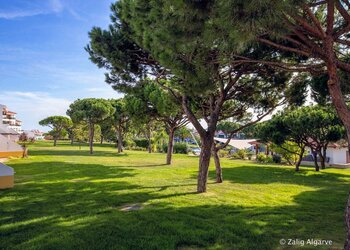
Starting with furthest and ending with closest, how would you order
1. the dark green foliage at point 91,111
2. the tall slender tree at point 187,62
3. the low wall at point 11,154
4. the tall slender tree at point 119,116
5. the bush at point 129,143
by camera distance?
the bush at point 129,143
the tall slender tree at point 119,116
the dark green foliage at point 91,111
the low wall at point 11,154
the tall slender tree at point 187,62

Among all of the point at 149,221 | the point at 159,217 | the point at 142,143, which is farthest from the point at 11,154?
the point at 142,143

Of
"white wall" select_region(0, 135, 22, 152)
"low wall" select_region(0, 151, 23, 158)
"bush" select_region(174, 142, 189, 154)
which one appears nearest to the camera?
"white wall" select_region(0, 135, 22, 152)

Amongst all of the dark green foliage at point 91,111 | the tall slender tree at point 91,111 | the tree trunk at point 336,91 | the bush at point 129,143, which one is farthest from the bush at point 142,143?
the tree trunk at point 336,91

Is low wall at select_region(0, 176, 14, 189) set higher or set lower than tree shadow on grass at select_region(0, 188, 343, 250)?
higher

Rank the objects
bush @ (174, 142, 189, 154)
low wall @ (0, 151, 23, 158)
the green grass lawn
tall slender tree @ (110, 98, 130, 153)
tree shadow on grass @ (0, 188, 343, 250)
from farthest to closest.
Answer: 1. bush @ (174, 142, 189, 154)
2. tall slender tree @ (110, 98, 130, 153)
3. low wall @ (0, 151, 23, 158)
4. the green grass lawn
5. tree shadow on grass @ (0, 188, 343, 250)

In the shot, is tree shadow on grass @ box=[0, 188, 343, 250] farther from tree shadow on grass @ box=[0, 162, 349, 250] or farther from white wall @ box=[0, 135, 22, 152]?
white wall @ box=[0, 135, 22, 152]

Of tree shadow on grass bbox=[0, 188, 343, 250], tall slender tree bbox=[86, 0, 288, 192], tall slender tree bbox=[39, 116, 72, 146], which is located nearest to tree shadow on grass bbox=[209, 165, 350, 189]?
tall slender tree bbox=[86, 0, 288, 192]

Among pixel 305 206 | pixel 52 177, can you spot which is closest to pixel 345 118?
pixel 305 206

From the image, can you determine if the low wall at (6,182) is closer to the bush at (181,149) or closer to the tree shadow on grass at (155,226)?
the tree shadow on grass at (155,226)

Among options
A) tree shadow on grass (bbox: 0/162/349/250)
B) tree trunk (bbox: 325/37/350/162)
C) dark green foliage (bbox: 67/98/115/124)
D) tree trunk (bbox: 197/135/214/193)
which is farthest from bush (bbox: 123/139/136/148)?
tree trunk (bbox: 325/37/350/162)

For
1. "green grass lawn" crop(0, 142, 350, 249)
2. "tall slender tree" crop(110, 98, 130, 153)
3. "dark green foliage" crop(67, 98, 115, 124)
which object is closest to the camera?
"green grass lawn" crop(0, 142, 350, 249)

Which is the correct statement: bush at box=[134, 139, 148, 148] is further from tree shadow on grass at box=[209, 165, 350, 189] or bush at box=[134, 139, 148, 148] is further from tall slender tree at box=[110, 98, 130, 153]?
tree shadow on grass at box=[209, 165, 350, 189]

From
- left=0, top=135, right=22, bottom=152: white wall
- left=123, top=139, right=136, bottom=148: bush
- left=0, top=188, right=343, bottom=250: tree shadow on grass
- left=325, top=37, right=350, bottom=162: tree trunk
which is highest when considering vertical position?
left=325, top=37, right=350, bottom=162: tree trunk

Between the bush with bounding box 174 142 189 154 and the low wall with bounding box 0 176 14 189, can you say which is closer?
the low wall with bounding box 0 176 14 189
